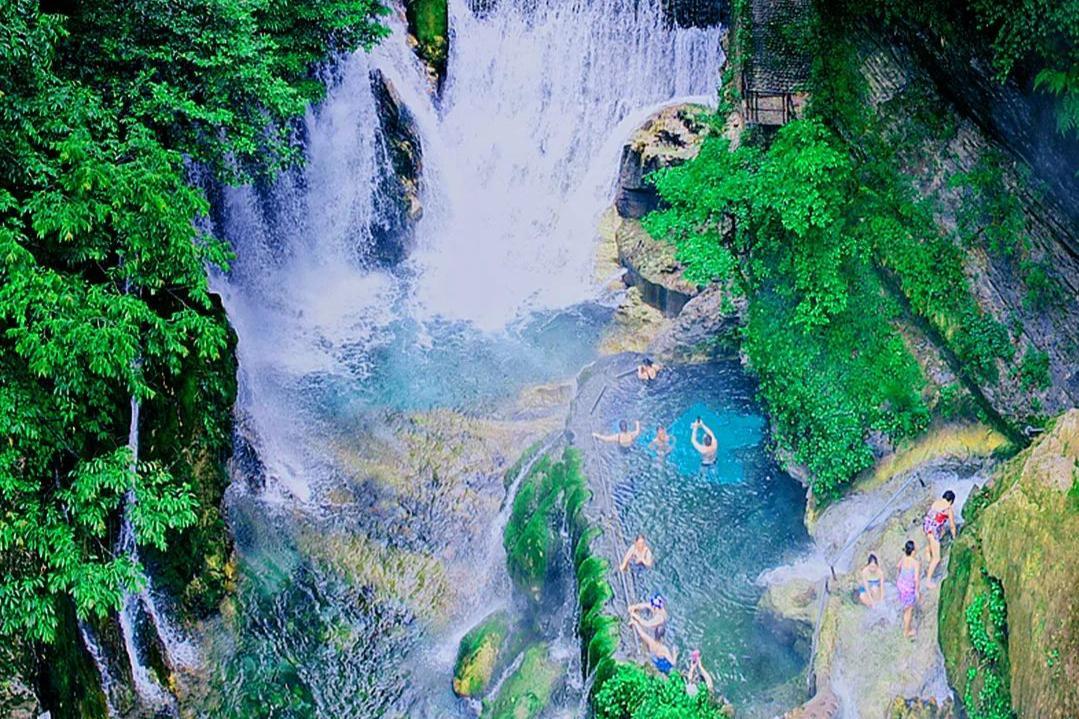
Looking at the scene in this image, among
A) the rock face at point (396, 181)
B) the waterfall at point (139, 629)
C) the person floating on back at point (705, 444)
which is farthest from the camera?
the rock face at point (396, 181)

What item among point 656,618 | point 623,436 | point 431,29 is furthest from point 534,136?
point 656,618

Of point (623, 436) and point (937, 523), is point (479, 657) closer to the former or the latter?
point (623, 436)

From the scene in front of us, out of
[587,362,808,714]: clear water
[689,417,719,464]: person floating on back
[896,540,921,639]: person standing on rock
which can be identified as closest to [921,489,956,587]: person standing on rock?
[896,540,921,639]: person standing on rock

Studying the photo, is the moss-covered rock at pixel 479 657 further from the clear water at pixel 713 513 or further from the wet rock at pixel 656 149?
the wet rock at pixel 656 149

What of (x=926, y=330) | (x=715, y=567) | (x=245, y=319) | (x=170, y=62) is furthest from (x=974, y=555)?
(x=245, y=319)

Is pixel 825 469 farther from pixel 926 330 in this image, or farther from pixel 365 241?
pixel 365 241

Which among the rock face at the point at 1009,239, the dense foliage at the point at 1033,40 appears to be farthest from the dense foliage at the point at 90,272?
the rock face at the point at 1009,239
